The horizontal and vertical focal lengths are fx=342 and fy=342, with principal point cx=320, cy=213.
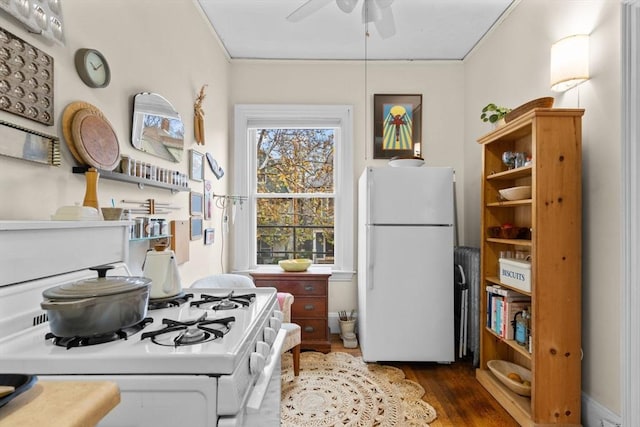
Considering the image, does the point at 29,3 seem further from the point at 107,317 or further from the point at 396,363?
the point at 396,363

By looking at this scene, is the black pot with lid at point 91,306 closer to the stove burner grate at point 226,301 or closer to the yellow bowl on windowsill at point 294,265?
the stove burner grate at point 226,301

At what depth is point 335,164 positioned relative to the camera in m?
3.63

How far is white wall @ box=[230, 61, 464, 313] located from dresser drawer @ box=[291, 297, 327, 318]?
0.51 metres

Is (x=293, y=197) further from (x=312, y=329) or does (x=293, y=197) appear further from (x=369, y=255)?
(x=312, y=329)

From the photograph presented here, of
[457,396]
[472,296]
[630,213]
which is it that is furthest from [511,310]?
[630,213]

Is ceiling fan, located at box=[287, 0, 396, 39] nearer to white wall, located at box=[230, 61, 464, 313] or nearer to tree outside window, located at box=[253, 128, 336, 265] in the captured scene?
white wall, located at box=[230, 61, 464, 313]

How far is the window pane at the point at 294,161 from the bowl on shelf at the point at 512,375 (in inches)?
84.2

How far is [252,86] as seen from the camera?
3566 millimetres

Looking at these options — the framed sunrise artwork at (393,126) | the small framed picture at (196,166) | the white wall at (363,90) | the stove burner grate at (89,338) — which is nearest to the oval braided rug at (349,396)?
the white wall at (363,90)

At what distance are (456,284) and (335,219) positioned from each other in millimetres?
1330

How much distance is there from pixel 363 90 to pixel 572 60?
1.95 meters

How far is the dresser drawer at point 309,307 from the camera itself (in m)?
3.06

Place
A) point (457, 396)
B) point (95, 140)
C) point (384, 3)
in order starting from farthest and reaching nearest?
point (457, 396), point (384, 3), point (95, 140)

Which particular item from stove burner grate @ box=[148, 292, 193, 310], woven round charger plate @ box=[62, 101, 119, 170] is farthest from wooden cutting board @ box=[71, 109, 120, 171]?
stove burner grate @ box=[148, 292, 193, 310]
